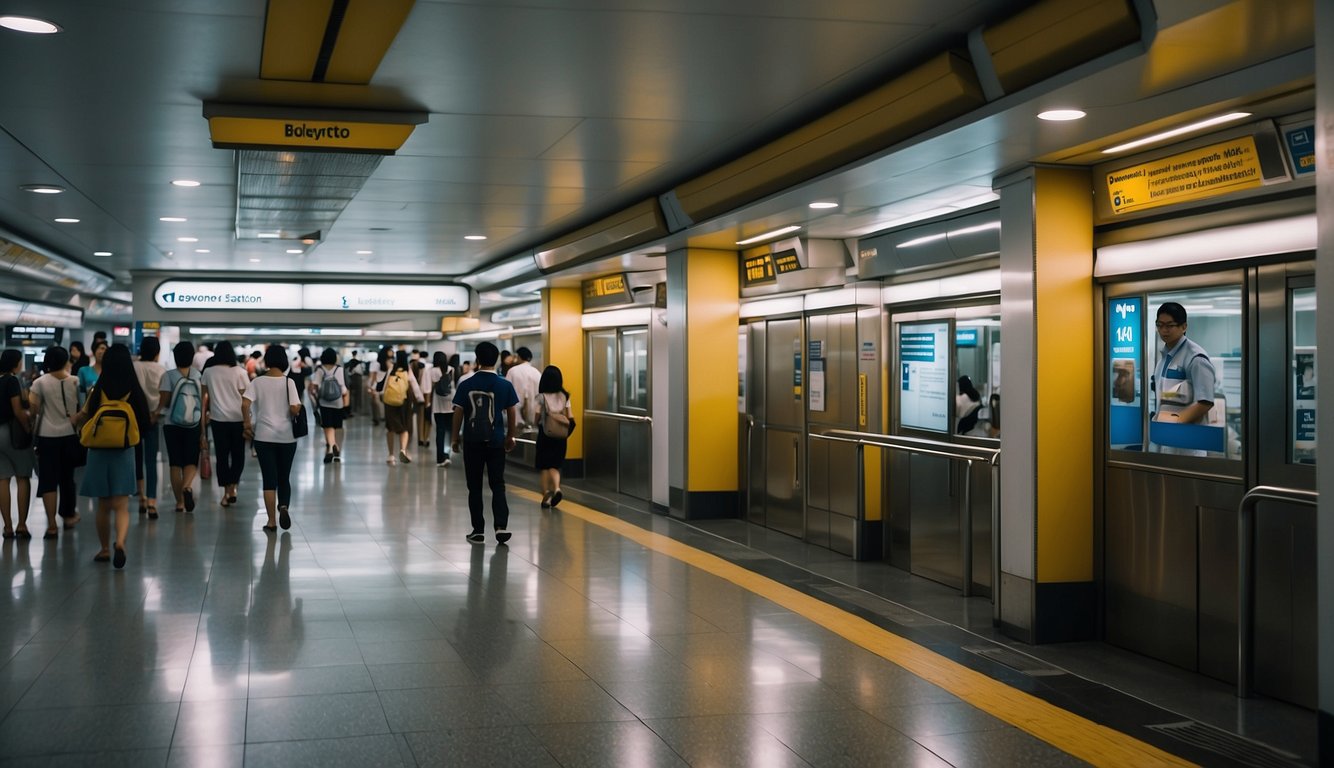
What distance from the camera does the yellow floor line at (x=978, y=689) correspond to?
4.52 metres

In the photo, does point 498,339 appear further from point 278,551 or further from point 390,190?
point 278,551

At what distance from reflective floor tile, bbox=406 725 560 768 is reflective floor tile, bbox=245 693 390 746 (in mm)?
260

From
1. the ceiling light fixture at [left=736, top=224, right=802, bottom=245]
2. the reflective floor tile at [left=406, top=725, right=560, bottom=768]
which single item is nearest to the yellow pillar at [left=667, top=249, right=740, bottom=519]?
the ceiling light fixture at [left=736, top=224, right=802, bottom=245]

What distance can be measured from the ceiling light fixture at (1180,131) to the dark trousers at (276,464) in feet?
24.3

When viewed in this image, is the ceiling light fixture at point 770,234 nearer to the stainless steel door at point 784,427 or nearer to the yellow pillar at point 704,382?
the yellow pillar at point 704,382

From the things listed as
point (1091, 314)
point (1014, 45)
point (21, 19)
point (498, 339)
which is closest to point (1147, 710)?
point (1091, 314)

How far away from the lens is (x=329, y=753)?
4.24 m

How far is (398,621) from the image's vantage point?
21.3 feet

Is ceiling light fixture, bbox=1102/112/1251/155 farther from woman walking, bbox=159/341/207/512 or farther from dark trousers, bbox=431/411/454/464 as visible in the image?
dark trousers, bbox=431/411/454/464

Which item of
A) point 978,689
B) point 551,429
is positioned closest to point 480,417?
point 551,429

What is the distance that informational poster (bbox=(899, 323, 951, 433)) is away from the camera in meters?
8.52

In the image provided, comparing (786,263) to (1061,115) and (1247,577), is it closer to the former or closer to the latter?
(1061,115)

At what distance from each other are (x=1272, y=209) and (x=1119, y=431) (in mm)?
1540

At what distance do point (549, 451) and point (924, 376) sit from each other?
4.75 meters
